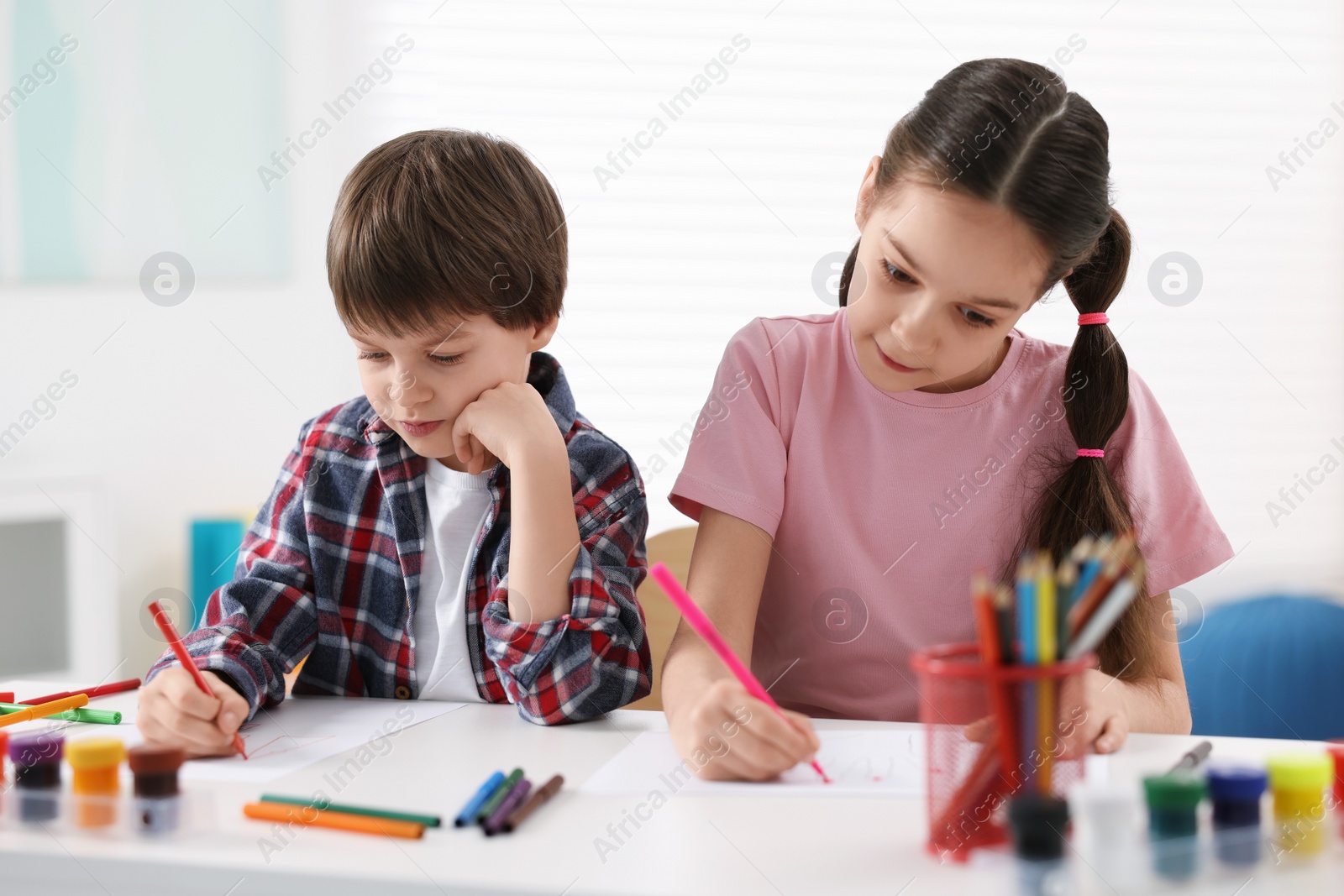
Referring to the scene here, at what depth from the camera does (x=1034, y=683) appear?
1.83 ft

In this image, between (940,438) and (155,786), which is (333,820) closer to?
(155,786)

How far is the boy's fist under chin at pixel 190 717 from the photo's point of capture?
0.84 meters

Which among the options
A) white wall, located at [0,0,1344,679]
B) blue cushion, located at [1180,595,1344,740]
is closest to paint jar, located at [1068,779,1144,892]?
blue cushion, located at [1180,595,1344,740]

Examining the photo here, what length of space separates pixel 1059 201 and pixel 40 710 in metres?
0.98

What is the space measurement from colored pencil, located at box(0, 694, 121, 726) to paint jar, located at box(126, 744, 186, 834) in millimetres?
255

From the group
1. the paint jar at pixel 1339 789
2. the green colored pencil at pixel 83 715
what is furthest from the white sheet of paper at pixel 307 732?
the paint jar at pixel 1339 789

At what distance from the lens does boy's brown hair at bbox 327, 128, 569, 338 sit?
1008 mm

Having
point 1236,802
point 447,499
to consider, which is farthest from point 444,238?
A: point 1236,802

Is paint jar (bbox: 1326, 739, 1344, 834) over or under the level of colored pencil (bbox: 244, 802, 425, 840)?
over

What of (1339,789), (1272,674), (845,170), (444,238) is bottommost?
(1272,674)

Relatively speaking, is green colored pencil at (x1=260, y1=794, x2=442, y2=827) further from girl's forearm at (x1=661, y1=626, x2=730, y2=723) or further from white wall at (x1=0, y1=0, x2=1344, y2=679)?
white wall at (x1=0, y1=0, x2=1344, y2=679)

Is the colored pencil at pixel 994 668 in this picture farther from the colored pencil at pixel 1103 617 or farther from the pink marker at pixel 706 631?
the pink marker at pixel 706 631

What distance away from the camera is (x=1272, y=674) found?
6.01ft

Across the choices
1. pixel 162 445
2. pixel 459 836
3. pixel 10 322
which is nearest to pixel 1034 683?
pixel 459 836
